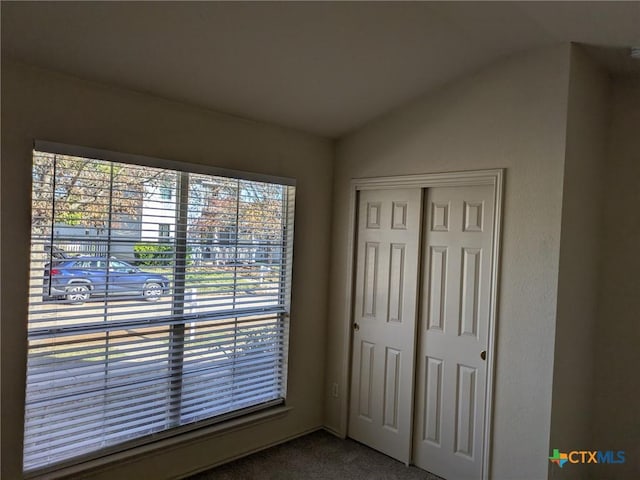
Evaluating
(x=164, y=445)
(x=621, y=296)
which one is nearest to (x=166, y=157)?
(x=164, y=445)

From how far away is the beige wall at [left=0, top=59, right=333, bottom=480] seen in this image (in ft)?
6.97

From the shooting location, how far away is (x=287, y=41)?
2.27 meters

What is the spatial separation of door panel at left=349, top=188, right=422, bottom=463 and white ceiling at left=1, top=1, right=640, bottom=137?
0.93 metres

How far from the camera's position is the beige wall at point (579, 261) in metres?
2.44

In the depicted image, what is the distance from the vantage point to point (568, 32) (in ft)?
7.44

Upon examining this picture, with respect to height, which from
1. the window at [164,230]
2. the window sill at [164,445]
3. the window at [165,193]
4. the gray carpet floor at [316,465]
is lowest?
the gray carpet floor at [316,465]

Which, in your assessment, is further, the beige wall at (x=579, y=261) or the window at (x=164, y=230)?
the window at (x=164, y=230)

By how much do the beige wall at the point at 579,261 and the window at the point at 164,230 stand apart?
2.32m

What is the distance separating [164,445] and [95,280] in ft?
3.71

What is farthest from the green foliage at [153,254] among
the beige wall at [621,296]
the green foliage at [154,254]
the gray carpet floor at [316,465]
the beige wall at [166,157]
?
the beige wall at [621,296]

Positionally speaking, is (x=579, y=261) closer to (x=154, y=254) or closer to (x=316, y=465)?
(x=316, y=465)

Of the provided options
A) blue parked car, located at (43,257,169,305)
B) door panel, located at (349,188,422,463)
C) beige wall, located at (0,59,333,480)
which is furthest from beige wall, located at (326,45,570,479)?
blue parked car, located at (43,257,169,305)

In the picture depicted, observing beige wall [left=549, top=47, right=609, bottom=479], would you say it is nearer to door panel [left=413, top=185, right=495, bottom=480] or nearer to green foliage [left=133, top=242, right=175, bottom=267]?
door panel [left=413, top=185, right=495, bottom=480]

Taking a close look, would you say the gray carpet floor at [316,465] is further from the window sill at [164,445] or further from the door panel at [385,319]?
the window sill at [164,445]
